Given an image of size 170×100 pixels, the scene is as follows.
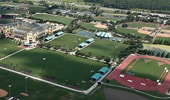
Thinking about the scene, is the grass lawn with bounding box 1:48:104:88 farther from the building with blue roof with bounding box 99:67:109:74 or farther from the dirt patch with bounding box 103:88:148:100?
the dirt patch with bounding box 103:88:148:100

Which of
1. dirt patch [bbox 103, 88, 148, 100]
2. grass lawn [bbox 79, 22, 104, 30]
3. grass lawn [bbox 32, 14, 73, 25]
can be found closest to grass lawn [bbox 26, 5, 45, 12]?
grass lawn [bbox 32, 14, 73, 25]

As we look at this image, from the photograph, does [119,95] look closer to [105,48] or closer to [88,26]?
[105,48]

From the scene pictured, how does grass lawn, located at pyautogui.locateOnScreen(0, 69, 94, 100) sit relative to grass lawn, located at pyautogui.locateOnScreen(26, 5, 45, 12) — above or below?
below

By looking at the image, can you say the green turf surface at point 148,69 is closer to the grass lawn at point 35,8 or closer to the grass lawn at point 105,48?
the grass lawn at point 105,48

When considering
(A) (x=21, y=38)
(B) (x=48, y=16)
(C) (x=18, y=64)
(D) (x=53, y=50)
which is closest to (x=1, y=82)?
(C) (x=18, y=64)

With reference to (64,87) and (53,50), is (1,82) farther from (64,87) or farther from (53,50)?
(53,50)

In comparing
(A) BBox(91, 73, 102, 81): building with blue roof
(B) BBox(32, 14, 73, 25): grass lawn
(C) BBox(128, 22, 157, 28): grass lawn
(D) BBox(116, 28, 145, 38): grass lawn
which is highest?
(B) BBox(32, 14, 73, 25): grass lawn
